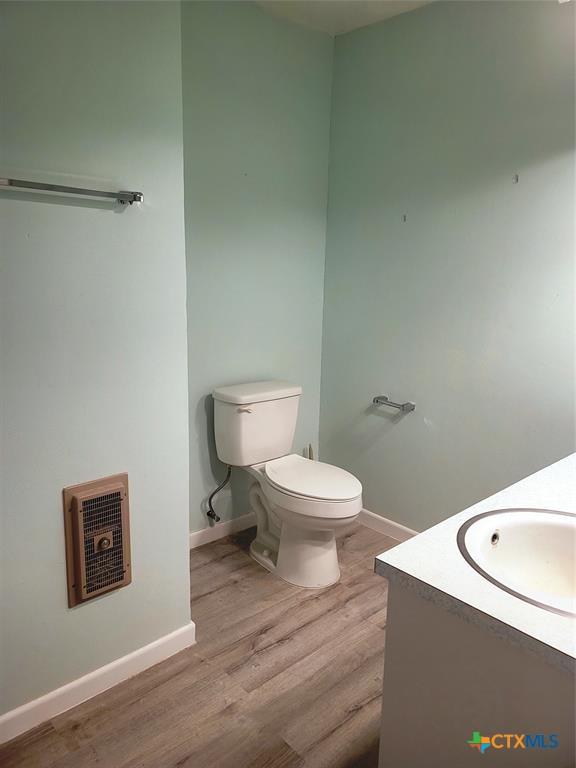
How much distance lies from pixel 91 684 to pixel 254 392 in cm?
128

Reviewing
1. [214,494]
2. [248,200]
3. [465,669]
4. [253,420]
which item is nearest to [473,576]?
[465,669]

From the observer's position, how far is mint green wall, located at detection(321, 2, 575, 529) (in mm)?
2111

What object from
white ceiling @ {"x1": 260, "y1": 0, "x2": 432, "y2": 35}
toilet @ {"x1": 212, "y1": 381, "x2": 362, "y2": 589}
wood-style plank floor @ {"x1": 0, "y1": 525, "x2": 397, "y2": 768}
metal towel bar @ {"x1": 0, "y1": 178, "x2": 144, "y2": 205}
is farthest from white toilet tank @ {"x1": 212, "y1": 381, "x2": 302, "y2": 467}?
white ceiling @ {"x1": 260, "y1": 0, "x2": 432, "y2": 35}

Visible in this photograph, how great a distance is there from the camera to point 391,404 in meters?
2.74

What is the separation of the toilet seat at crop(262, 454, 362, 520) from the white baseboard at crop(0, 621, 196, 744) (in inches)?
23.7

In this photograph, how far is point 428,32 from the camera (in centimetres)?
238

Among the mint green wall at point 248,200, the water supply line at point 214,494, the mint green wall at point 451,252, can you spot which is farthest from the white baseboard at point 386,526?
the water supply line at point 214,494

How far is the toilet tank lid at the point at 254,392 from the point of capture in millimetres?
2471

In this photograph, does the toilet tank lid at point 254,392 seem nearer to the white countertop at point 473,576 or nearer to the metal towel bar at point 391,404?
the metal towel bar at point 391,404

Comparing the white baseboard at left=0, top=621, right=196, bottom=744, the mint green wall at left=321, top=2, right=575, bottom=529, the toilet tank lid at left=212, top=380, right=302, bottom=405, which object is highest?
the mint green wall at left=321, top=2, right=575, bottom=529

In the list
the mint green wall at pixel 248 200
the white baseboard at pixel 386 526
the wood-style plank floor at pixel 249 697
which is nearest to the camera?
the wood-style plank floor at pixel 249 697

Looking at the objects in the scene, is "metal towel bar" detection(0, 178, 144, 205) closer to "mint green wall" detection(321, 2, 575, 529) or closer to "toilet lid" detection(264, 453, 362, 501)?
"toilet lid" detection(264, 453, 362, 501)

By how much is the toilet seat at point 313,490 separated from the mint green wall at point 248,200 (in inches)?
17.0

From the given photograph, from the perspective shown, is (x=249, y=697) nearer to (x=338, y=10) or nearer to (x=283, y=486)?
(x=283, y=486)
